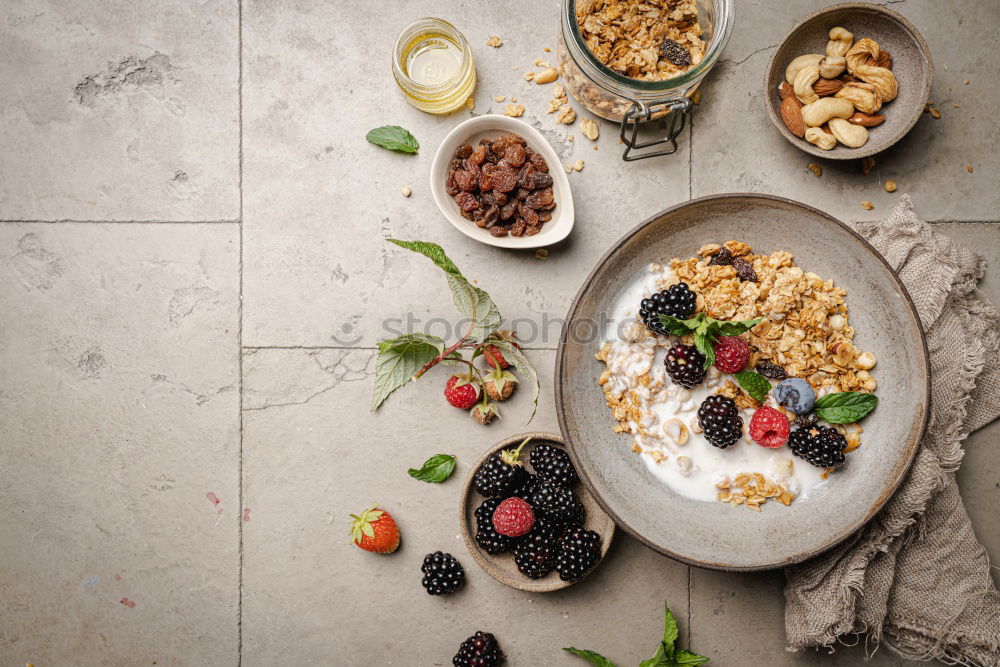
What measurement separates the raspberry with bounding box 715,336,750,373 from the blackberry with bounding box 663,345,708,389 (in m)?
0.03

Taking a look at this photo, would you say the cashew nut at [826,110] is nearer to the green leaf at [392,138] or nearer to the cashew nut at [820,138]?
the cashew nut at [820,138]

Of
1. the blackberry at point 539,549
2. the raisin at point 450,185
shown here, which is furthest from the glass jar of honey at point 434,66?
the blackberry at point 539,549

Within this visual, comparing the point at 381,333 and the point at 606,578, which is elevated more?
the point at 381,333

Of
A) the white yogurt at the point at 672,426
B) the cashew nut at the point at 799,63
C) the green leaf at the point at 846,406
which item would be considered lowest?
the white yogurt at the point at 672,426

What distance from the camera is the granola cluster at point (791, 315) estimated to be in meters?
1.19

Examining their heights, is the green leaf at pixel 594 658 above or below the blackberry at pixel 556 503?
below

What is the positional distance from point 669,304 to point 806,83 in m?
0.59

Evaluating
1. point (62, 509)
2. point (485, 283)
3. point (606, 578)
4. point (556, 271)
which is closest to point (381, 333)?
point (485, 283)

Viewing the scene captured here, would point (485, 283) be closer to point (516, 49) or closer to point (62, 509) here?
point (516, 49)

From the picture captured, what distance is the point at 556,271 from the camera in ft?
4.54

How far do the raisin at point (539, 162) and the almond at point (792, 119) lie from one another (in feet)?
1.67

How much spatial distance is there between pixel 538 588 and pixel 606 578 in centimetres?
19

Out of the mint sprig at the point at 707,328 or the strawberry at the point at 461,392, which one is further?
the strawberry at the point at 461,392

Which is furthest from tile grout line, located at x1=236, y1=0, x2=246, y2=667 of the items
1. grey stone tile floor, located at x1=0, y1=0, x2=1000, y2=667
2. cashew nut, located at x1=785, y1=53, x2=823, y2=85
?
cashew nut, located at x1=785, y1=53, x2=823, y2=85
